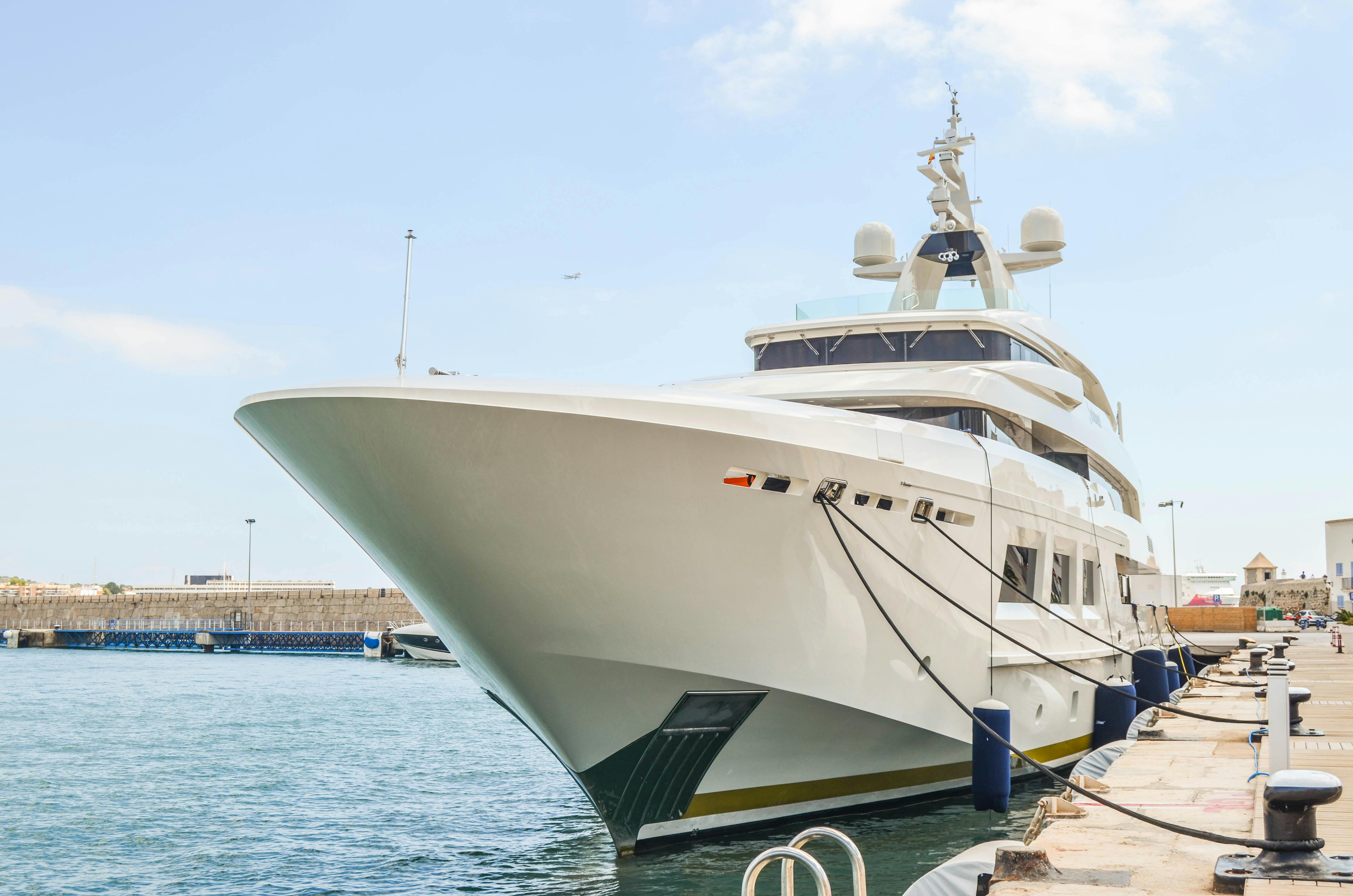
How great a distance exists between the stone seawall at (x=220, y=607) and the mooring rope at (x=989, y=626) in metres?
64.5

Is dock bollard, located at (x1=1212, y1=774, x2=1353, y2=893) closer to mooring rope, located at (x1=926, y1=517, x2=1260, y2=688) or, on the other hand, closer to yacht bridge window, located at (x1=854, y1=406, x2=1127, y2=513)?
mooring rope, located at (x1=926, y1=517, x2=1260, y2=688)

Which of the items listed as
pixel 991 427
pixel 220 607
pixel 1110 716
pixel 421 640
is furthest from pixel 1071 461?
pixel 220 607

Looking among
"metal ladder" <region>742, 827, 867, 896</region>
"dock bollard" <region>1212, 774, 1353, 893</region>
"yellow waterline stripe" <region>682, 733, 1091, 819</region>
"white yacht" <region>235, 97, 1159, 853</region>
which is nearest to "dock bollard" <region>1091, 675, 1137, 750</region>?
"white yacht" <region>235, 97, 1159, 853</region>

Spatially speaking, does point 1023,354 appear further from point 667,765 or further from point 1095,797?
point 1095,797

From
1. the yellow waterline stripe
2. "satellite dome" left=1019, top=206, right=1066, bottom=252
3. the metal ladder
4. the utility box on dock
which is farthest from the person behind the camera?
the utility box on dock

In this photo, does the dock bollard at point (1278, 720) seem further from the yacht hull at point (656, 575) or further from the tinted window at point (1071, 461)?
the tinted window at point (1071, 461)

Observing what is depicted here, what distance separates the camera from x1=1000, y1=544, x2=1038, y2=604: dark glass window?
1101cm

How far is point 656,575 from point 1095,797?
339 cm

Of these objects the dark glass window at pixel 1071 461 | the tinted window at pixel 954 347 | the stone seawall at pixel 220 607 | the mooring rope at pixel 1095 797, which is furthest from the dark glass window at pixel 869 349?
the stone seawall at pixel 220 607

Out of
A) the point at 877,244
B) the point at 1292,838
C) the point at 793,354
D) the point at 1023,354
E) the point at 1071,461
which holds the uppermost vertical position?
the point at 877,244

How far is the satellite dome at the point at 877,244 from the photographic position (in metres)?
19.8

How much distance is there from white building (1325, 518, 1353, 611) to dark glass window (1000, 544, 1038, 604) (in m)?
64.8

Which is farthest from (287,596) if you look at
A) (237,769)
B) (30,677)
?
(237,769)

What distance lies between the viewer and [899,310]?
16.0 meters
